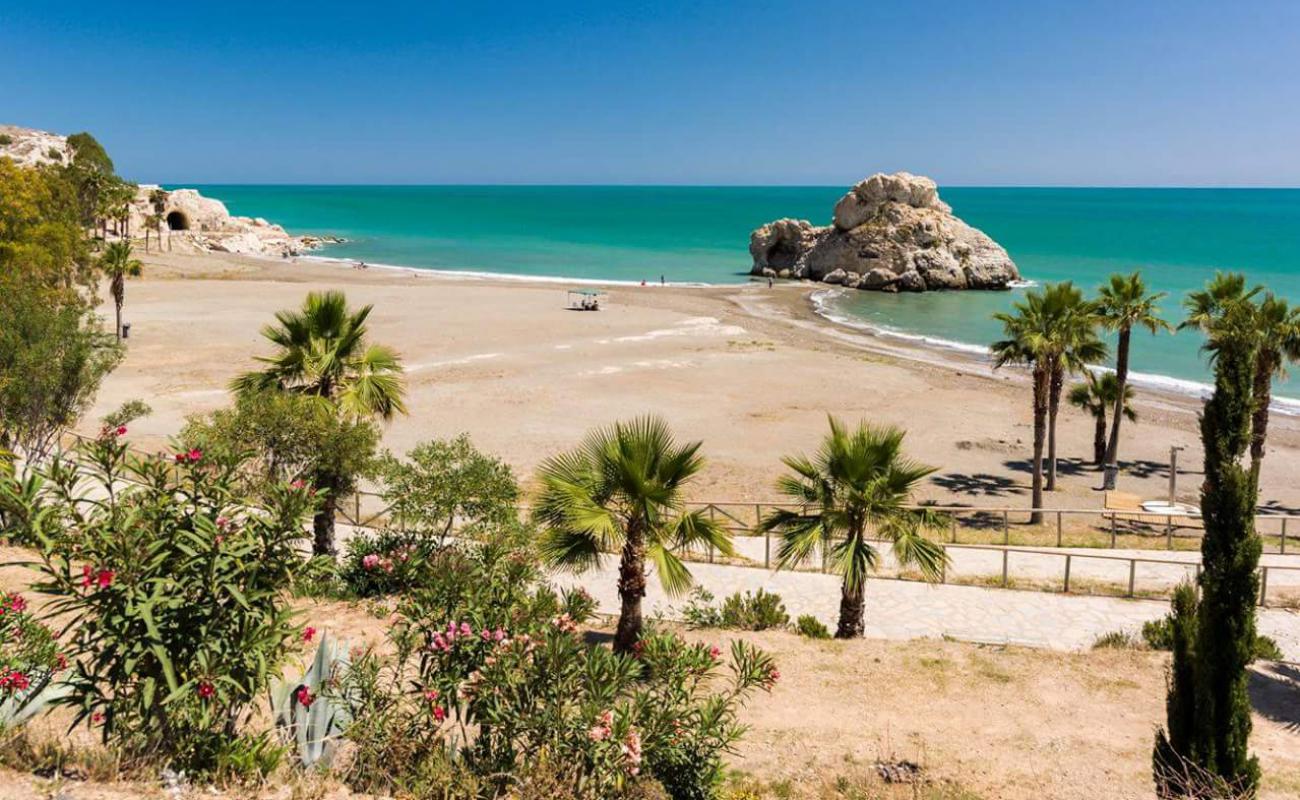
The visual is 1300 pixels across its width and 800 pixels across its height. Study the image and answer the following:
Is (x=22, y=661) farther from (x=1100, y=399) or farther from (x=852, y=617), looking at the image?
(x=1100, y=399)

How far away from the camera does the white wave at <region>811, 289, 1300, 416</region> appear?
37156 mm

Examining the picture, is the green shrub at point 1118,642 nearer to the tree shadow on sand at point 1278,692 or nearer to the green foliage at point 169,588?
the tree shadow on sand at point 1278,692

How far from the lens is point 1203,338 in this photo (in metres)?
50.7

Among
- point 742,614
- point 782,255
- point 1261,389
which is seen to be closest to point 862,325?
point 782,255

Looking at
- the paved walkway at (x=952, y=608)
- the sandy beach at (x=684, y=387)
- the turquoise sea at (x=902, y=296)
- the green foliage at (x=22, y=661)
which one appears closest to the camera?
the green foliage at (x=22, y=661)

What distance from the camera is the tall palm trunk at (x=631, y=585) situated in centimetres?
1131

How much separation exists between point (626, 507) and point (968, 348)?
43.0 m

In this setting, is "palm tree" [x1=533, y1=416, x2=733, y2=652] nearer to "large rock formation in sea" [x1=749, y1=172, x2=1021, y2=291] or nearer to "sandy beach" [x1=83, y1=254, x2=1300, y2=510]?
"sandy beach" [x1=83, y1=254, x2=1300, y2=510]

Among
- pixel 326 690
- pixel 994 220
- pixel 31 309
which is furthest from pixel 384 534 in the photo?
pixel 994 220

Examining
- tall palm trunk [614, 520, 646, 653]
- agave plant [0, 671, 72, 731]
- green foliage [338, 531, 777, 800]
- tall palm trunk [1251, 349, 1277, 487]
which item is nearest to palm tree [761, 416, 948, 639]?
tall palm trunk [614, 520, 646, 653]

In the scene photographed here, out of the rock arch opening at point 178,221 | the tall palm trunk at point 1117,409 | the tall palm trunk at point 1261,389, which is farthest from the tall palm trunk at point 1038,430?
the rock arch opening at point 178,221

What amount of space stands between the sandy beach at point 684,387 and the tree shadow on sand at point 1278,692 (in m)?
10.5

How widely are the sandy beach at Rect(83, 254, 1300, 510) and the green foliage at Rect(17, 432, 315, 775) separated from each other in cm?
1851

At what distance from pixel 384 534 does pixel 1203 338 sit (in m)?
51.1
